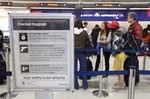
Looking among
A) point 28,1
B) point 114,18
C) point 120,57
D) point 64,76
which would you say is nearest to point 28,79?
point 64,76

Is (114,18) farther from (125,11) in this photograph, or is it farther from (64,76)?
(64,76)

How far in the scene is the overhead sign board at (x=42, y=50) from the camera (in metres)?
2.20

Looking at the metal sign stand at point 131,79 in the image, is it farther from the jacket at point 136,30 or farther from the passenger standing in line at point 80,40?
the jacket at point 136,30

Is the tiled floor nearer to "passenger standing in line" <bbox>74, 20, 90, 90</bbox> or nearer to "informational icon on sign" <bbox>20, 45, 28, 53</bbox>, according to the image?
"passenger standing in line" <bbox>74, 20, 90, 90</bbox>

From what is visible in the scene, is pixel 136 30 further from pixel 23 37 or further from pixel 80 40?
pixel 23 37

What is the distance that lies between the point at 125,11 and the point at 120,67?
6.29 metres

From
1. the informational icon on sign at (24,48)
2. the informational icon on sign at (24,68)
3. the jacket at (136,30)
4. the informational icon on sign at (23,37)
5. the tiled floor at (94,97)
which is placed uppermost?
the jacket at (136,30)

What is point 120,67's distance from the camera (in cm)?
488

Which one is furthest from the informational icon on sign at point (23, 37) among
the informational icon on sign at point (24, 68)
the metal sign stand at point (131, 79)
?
the metal sign stand at point (131, 79)

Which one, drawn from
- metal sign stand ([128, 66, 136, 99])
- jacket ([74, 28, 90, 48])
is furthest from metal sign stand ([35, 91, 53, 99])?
jacket ([74, 28, 90, 48])

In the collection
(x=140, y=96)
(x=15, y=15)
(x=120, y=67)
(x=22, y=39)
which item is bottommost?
(x=140, y=96)

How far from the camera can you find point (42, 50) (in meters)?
2.23

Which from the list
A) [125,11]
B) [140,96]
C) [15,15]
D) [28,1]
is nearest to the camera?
[15,15]

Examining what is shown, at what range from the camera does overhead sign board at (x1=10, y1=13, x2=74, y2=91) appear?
2201mm
